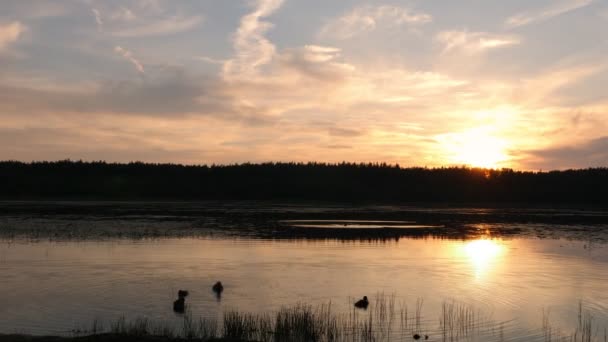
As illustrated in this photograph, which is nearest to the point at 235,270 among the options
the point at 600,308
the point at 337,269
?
the point at 337,269

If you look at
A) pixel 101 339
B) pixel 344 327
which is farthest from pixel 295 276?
pixel 101 339

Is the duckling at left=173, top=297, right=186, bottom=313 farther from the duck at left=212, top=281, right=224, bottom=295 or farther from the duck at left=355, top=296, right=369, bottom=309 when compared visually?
the duck at left=355, top=296, right=369, bottom=309

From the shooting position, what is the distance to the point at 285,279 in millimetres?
23906

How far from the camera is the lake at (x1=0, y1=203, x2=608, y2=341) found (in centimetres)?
1775

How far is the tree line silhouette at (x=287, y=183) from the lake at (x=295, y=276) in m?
89.5

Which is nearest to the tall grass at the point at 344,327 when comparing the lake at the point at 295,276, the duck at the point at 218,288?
the lake at the point at 295,276

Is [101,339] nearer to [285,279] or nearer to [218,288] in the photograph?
[218,288]

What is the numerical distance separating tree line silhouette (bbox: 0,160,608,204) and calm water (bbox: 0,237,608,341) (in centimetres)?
9495

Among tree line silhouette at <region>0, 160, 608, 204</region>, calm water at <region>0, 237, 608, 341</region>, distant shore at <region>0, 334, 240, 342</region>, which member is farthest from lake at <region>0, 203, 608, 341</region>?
tree line silhouette at <region>0, 160, 608, 204</region>

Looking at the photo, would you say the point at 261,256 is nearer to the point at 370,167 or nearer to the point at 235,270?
the point at 235,270

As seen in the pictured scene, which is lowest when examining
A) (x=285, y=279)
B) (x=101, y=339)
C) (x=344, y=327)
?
(x=344, y=327)

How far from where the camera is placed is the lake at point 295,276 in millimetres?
17750

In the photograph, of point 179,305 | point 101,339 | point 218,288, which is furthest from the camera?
point 218,288

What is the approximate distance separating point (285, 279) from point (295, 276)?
0.81 metres
